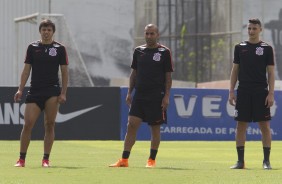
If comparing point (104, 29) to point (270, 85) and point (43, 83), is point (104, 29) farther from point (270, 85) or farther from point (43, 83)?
point (270, 85)

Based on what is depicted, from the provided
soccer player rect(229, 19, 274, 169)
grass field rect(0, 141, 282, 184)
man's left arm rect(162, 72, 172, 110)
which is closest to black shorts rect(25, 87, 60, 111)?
grass field rect(0, 141, 282, 184)

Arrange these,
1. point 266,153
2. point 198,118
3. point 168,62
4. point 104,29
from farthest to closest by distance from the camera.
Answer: point 104,29 < point 198,118 < point 168,62 < point 266,153

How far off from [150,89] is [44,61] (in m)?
1.51

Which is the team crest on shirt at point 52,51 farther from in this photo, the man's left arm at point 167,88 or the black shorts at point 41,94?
the man's left arm at point 167,88

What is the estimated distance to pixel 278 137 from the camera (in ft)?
92.5

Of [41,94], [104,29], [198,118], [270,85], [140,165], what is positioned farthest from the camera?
[104,29]

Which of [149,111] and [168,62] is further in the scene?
[149,111]

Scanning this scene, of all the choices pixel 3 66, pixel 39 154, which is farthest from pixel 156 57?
pixel 3 66

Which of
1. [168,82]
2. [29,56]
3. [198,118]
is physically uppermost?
[29,56]

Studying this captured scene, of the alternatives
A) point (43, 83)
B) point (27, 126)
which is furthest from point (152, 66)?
point (27, 126)

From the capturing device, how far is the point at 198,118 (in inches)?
1096

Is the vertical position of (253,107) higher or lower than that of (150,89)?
lower

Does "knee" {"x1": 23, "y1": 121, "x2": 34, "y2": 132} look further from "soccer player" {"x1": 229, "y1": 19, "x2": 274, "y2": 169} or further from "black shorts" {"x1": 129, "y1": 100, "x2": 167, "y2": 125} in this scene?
"soccer player" {"x1": 229, "y1": 19, "x2": 274, "y2": 169}

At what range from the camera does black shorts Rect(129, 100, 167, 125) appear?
15.2 meters
